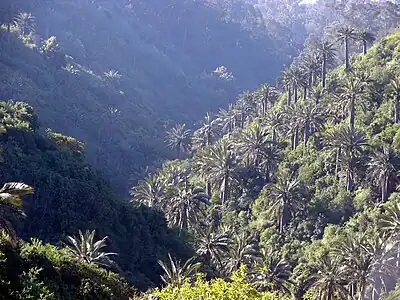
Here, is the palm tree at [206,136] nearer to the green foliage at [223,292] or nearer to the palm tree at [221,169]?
the palm tree at [221,169]

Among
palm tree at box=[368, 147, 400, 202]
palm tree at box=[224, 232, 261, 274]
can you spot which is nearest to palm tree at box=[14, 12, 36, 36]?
palm tree at box=[224, 232, 261, 274]

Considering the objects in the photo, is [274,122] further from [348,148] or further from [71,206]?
[71,206]

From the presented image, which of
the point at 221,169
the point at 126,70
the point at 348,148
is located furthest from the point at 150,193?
the point at 126,70

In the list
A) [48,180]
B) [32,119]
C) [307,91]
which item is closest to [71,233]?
[48,180]

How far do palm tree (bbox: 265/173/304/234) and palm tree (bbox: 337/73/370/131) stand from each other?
11.1 meters

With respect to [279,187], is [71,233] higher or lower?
lower

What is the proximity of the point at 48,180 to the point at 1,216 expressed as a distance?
2770 centimetres

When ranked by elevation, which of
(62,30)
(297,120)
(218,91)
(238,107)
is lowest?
(297,120)

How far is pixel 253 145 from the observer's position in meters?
74.1

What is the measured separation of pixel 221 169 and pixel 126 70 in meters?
83.9

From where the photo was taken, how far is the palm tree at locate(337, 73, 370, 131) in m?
68.9

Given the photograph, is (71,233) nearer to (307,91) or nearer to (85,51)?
(307,91)

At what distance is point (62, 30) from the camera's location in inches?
5940

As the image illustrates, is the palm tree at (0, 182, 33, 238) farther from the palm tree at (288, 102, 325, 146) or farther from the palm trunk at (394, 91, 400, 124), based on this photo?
the palm trunk at (394, 91, 400, 124)
